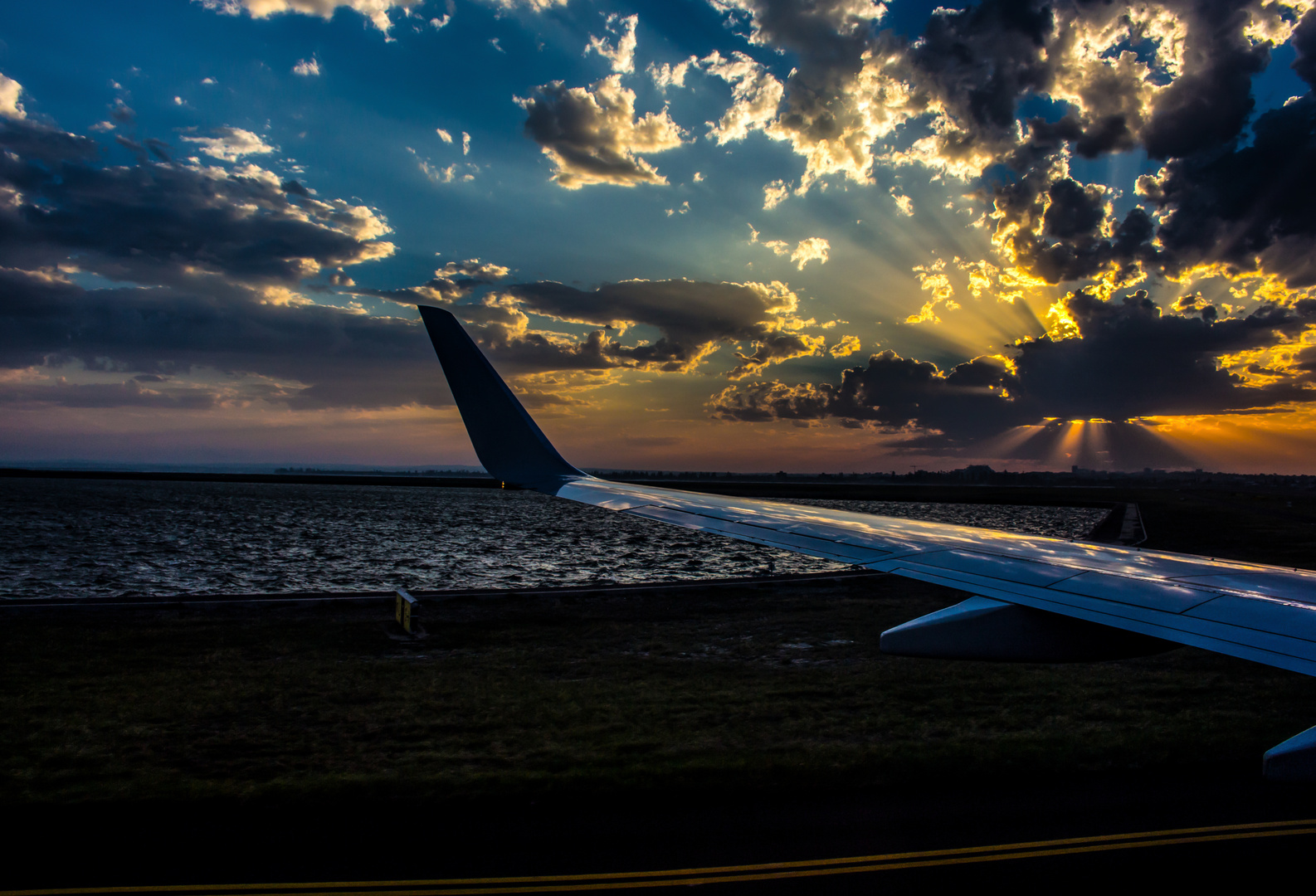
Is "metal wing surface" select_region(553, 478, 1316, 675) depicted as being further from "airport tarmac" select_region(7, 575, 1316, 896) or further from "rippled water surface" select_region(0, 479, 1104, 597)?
"rippled water surface" select_region(0, 479, 1104, 597)

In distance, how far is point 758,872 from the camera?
602 centimetres

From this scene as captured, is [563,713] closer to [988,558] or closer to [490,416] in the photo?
[490,416]

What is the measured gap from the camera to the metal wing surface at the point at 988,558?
3.74 metres

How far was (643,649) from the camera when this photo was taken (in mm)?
14453

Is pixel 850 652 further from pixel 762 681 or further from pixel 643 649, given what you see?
pixel 643 649

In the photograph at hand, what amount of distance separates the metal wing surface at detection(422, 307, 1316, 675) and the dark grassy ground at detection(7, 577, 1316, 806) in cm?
343

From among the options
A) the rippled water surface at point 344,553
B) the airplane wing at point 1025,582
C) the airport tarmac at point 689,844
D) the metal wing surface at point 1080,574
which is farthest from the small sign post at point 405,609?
the rippled water surface at point 344,553

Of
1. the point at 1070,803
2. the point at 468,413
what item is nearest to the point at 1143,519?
the point at 1070,803

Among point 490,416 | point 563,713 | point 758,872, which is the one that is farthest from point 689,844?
point 490,416

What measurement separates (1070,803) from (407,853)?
753 cm

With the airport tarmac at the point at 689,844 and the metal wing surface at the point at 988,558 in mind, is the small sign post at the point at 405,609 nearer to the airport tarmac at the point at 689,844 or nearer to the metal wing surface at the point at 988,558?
the metal wing surface at the point at 988,558

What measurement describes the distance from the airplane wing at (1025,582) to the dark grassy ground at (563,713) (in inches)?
136

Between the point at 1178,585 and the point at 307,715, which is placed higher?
the point at 1178,585

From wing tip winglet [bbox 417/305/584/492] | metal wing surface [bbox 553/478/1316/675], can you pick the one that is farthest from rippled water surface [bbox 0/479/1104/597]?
metal wing surface [bbox 553/478/1316/675]
